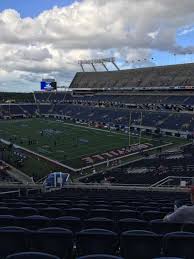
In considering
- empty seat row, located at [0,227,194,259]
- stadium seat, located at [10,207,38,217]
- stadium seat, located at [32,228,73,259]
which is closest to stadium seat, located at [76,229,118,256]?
empty seat row, located at [0,227,194,259]

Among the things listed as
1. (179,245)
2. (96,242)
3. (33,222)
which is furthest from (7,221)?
(179,245)

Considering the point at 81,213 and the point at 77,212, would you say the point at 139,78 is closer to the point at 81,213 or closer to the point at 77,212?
the point at 77,212

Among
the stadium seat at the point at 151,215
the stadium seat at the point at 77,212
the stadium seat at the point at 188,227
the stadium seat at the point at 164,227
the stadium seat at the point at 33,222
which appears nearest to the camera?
the stadium seat at the point at 188,227

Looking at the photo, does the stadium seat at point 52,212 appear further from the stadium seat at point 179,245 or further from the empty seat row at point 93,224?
the stadium seat at point 179,245

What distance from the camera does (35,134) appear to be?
69438 mm

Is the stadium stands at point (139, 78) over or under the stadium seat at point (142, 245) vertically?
over

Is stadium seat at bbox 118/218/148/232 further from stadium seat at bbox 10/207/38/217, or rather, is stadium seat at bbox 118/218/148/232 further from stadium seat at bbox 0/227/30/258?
stadium seat at bbox 10/207/38/217

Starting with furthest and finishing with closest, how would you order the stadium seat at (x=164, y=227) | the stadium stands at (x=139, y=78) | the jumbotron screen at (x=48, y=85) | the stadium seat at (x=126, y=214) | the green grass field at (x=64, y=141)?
the jumbotron screen at (x=48, y=85)
the stadium stands at (x=139, y=78)
the green grass field at (x=64, y=141)
the stadium seat at (x=126, y=214)
the stadium seat at (x=164, y=227)

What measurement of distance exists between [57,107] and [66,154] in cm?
5946

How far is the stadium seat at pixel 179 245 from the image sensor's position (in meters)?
4.81

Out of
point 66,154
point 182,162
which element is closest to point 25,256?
point 182,162

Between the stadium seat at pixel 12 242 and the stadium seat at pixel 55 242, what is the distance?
14 centimetres

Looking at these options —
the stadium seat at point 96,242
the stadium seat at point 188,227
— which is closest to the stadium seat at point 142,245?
the stadium seat at point 96,242

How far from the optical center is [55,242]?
493 centimetres
